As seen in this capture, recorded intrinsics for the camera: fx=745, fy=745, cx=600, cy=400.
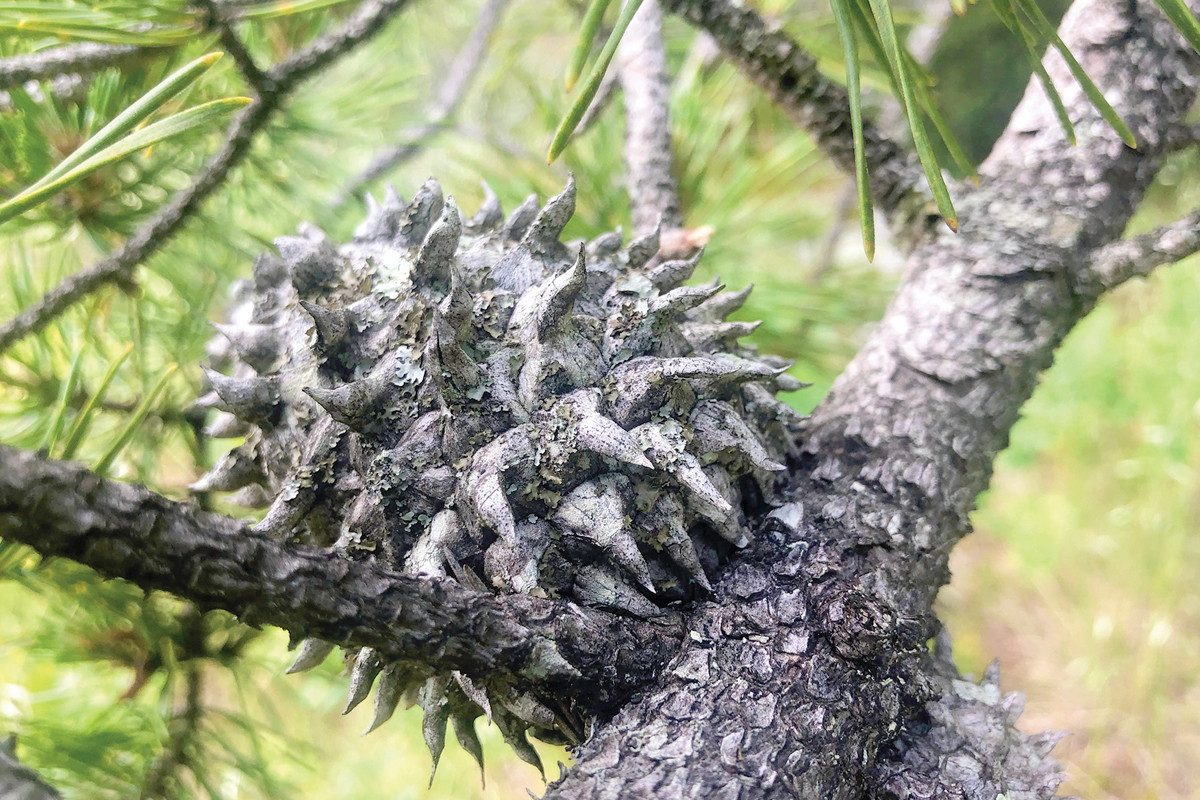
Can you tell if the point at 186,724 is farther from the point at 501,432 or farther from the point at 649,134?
the point at 649,134

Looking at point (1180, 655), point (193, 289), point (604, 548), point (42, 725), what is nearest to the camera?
point (604, 548)

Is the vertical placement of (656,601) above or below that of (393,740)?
above

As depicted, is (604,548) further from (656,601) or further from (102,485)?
(102,485)

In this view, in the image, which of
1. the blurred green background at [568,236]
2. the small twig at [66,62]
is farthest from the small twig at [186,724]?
the small twig at [66,62]

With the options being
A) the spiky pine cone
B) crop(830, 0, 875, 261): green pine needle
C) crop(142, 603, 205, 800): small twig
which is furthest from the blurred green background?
crop(830, 0, 875, 261): green pine needle

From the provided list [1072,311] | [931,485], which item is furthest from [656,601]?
[1072,311]

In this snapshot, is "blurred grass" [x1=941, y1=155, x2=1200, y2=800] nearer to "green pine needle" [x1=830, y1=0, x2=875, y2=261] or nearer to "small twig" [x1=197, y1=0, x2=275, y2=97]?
"green pine needle" [x1=830, y1=0, x2=875, y2=261]
